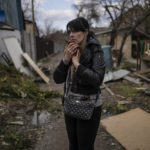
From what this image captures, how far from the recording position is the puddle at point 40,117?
3.47m

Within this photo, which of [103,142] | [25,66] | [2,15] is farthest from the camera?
[25,66]

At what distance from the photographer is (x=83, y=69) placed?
137 centimetres

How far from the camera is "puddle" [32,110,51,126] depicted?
3.47 m

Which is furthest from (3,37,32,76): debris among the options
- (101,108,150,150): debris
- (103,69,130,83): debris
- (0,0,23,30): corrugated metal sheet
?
(101,108,150,150): debris

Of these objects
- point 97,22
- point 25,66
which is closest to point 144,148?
point 25,66

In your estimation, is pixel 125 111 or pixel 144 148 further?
pixel 125 111

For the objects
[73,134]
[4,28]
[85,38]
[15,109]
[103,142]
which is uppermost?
[4,28]

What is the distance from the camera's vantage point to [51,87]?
630cm

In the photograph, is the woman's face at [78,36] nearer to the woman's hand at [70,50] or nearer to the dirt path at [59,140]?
the woman's hand at [70,50]

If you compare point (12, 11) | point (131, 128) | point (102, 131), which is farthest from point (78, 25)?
point (12, 11)

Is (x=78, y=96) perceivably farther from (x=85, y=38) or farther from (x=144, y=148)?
(x=144, y=148)

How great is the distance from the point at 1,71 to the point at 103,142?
168 inches

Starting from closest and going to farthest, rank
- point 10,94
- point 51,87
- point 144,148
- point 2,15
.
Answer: point 144,148
point 10,94
point 2,15
point 51,87

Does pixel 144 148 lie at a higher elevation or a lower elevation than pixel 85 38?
lower
